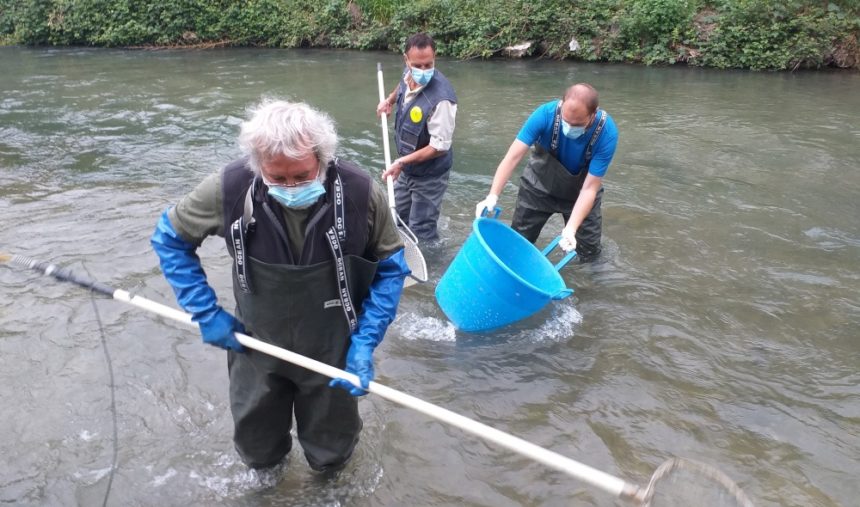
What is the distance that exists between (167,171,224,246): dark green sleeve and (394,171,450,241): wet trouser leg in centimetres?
293

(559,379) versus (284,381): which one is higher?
(284,381)

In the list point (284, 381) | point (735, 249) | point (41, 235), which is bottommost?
point (41, 235)

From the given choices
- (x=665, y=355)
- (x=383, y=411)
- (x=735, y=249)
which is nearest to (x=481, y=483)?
(x=383, y=411)

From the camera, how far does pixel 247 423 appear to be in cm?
278

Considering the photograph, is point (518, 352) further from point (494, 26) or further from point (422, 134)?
point (494, 26)

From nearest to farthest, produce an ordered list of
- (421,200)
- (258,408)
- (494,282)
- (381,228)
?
(381,228) < (258,408) < (494,282) < (421,200)

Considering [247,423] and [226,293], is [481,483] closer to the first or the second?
[247,423]

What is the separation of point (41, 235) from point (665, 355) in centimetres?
544

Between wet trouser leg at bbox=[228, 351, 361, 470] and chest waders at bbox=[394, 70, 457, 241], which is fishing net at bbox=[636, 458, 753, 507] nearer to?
wet trouser leg at bbox=[228, 351, 361, 470]

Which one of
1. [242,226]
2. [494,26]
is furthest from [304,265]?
[494,26]

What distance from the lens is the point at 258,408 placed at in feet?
8.86

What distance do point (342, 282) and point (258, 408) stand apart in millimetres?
732

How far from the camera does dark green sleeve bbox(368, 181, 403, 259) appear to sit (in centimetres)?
240

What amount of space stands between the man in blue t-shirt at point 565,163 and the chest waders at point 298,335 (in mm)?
1956
